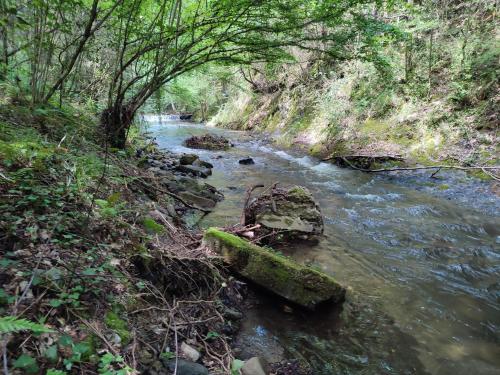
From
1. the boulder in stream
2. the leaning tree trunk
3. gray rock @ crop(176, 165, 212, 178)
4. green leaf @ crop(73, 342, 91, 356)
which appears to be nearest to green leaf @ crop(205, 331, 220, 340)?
green leaf @ crop(73, 342, 91, 356)

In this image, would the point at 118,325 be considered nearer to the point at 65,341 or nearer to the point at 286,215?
the point at 65,341

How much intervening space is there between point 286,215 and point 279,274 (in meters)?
2.44

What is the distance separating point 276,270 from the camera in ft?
13.2

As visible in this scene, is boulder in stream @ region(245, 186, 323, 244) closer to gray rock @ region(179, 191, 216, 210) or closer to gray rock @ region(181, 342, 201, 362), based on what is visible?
gray rock @ region(179, 191, 216, 210)

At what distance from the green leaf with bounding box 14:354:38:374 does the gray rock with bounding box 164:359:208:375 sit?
0.91 metres

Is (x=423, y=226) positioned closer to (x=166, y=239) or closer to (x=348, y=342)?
(x=348, y=342)

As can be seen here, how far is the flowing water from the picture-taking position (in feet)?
11.1

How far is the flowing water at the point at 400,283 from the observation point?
3395 millimetres

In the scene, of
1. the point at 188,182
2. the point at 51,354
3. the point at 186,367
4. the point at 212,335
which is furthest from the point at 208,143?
the point at 51,354

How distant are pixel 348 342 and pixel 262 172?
8.51 metres

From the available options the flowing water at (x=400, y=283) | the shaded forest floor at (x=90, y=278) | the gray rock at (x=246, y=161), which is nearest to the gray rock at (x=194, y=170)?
the flowing water at (x=400, y=283)

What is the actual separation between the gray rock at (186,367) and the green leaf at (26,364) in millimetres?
910

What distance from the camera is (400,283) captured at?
4746 millimetres

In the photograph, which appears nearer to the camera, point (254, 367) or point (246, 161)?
point (254, 367)
